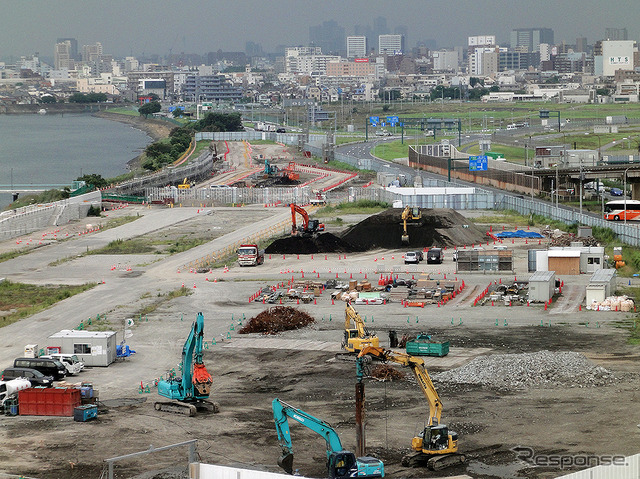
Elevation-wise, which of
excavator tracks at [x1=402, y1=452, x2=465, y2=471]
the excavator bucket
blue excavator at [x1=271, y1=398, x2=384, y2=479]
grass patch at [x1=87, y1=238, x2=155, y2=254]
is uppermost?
blue excavator at [x1=271, y1=398, x2=384, y2=479]

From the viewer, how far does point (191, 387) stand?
36750 mm

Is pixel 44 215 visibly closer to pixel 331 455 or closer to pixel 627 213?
pixel 627 213

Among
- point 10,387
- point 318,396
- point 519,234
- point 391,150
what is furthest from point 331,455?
point 391,150

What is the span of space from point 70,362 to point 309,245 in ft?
108

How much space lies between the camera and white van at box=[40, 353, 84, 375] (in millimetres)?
42812

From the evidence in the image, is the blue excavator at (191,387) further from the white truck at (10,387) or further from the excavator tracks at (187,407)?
the white truck at (10,387)

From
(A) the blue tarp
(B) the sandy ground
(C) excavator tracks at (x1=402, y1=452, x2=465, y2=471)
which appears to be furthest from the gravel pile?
(A) the blue tarp

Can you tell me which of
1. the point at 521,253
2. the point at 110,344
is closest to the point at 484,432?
the point at 110,344

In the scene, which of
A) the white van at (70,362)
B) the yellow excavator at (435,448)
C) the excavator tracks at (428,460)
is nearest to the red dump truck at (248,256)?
the white van at (70,362)

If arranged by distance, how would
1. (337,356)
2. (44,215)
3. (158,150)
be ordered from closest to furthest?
(337,356)
(44,215)
(158,150)

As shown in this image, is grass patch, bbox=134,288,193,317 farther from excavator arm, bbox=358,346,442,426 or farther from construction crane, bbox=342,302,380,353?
excavator arm, bbox=358,346,442,426

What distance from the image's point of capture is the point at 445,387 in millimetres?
38844

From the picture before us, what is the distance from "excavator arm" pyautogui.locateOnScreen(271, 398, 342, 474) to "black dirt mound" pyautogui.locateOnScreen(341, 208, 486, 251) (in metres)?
45.5

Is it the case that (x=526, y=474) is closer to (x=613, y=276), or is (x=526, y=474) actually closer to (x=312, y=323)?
(x=312, y=323)
